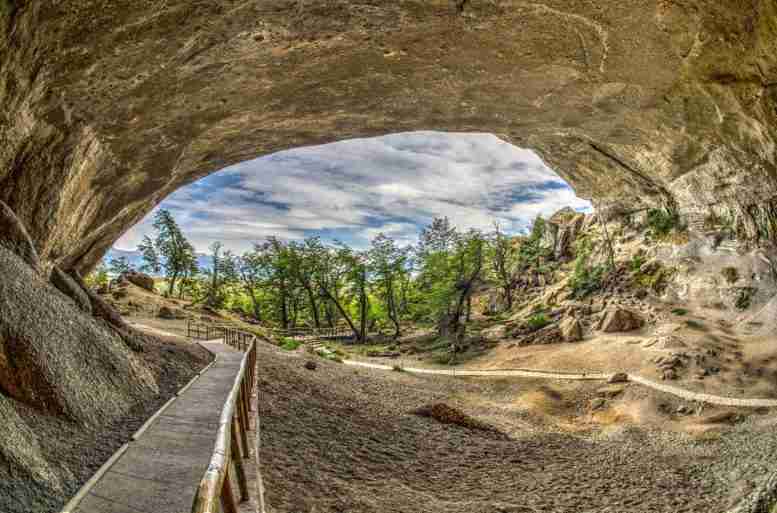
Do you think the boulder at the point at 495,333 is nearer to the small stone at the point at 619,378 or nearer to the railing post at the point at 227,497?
the small stone at the point at 619,378

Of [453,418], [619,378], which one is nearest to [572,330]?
[619,378]

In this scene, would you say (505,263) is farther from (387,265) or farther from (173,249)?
(173,249)

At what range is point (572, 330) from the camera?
25.9 metres

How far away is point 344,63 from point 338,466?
339 inches

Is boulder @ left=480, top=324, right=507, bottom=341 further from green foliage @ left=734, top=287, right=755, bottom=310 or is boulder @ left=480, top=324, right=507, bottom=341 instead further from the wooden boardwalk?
the wooden boardwalk

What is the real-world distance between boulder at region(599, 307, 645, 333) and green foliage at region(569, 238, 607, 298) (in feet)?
18.0

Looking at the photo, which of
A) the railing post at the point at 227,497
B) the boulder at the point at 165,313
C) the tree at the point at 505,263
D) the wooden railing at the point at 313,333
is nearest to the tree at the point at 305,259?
the wooden railing at the point at 313,333

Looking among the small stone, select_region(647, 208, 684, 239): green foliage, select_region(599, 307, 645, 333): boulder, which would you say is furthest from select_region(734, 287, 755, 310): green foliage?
the small stone

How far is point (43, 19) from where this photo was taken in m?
6.01

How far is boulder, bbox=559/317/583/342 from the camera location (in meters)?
25.6

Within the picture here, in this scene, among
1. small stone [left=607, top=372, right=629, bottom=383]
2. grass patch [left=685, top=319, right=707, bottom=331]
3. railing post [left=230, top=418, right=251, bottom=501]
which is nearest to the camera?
railing post [left=230, top=418, right=251, bottom=501]

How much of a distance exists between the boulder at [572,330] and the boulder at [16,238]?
24.7 metres

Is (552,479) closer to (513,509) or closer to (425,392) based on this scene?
(513,509)

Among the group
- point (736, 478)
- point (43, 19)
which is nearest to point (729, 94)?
point (736, 478)
